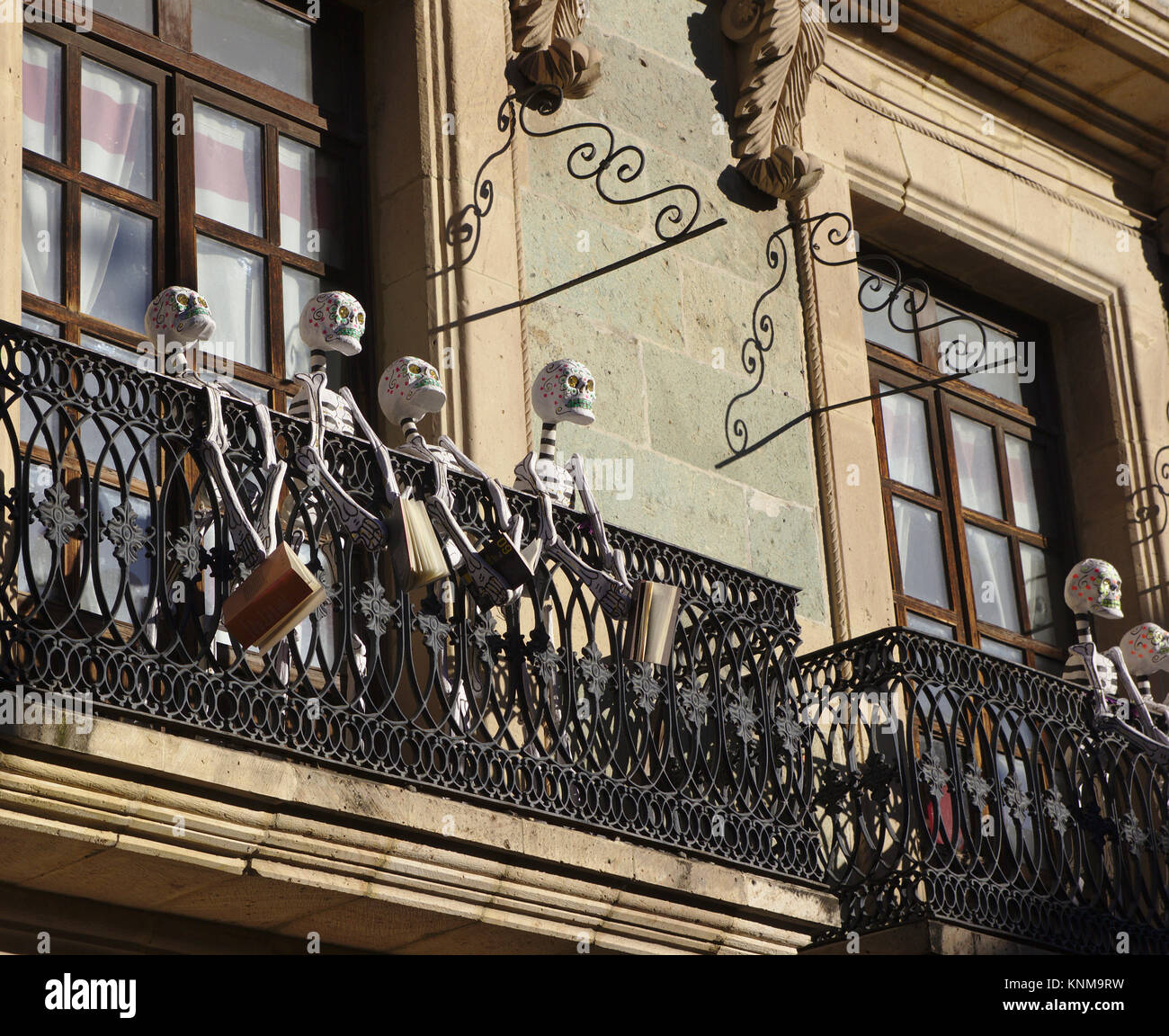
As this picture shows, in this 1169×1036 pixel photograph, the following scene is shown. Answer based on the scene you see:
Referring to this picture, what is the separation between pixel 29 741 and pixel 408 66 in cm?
395

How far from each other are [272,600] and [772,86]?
4756 mm

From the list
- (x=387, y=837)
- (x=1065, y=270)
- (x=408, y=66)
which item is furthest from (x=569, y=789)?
(x=1065, y=270)

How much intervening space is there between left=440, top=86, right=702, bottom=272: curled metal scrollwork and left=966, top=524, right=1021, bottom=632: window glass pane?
2173 mm

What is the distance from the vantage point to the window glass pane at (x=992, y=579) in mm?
10492

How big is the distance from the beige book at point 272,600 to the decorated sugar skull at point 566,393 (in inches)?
64.3

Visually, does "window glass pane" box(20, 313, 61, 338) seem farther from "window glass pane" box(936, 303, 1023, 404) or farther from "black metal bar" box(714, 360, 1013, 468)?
"window glass pane" box(936, 303, 1023, 404)

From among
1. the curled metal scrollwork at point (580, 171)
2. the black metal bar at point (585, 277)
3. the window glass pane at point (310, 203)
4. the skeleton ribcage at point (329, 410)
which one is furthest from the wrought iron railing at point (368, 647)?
the curled metal scrollwork at point (580, 171)

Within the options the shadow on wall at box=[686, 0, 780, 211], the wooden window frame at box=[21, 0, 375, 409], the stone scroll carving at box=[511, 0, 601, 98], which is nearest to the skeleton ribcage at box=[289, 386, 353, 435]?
the wooden window frame at box=[21, 0, 375, 409]

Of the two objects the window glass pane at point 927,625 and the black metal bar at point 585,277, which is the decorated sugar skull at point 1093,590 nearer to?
the window glass pane at point 927,625

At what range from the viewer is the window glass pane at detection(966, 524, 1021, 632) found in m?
10.5

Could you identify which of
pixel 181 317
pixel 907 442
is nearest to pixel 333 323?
pixel 181 317

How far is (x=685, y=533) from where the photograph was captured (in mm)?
8914

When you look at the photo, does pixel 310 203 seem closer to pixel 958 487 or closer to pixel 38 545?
pixel 38 545

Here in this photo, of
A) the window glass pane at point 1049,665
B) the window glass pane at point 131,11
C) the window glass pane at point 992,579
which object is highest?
the window glass pane at point 131,11
